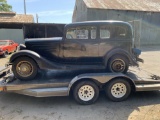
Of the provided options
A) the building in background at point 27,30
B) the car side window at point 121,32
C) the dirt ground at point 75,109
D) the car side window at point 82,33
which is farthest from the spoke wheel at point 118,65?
the building in background at point 27,30

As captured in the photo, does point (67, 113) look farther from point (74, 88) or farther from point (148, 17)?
point (148, 17)

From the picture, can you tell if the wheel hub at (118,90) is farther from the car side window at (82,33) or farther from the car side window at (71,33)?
the car side window at (71,33)

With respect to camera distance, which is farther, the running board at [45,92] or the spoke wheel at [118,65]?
the spoke wheel at [118,65]

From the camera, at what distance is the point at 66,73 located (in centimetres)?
559

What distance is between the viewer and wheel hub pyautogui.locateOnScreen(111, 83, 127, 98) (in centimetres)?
488

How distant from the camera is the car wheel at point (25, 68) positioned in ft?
16.3

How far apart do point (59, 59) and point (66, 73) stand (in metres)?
0.53

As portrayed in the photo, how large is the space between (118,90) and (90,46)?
161 cm

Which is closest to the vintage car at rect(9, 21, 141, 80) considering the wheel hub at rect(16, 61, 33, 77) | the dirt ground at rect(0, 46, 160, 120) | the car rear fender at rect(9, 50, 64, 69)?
the car rear fender at rect(9, 50, 64, 69)

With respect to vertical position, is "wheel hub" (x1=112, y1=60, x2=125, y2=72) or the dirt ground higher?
"wheel hub" (x1=112, y1=60, x2=125, y2=72)

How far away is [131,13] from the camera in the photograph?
2067 centimetres

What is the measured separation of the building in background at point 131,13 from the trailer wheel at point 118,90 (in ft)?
50.2

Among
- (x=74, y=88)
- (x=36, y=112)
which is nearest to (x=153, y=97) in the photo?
(x=74, y=88)

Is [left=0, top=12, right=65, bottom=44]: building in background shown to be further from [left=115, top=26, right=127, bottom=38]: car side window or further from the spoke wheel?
the spoke wheel
